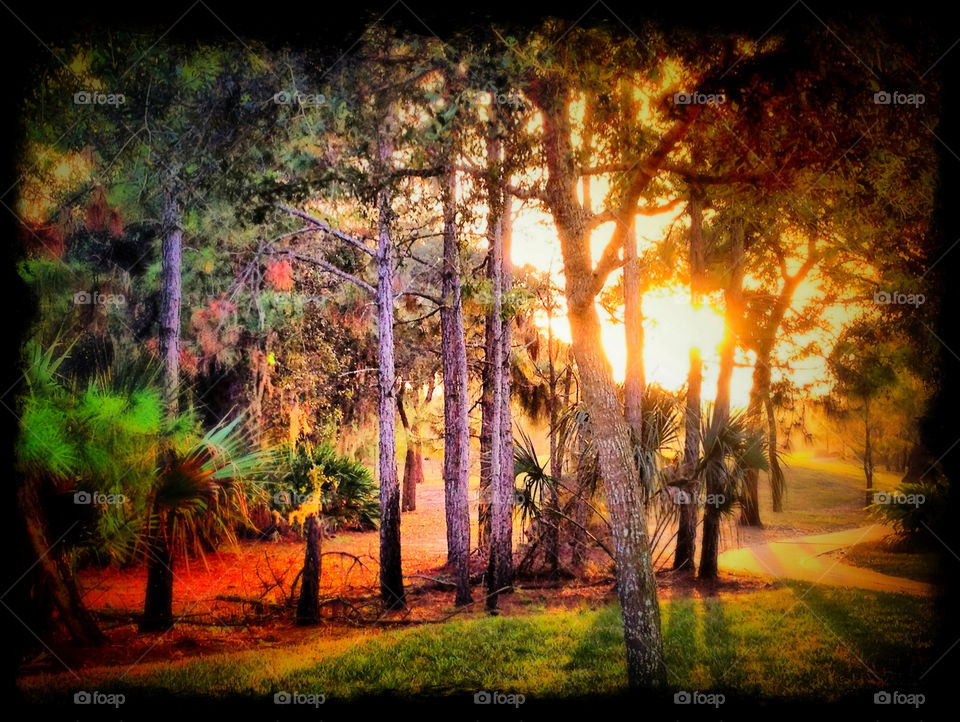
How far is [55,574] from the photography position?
4277 mm

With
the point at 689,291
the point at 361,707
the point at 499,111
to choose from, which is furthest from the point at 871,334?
the point at 361,707

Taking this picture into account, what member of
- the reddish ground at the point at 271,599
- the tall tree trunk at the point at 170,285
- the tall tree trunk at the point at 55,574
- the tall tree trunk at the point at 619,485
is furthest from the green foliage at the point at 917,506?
the tall tree trunk at the point at 170,285

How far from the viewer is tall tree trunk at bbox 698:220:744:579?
6.45 m

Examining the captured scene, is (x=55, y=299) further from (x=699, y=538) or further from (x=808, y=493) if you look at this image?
(x=808, y=493)

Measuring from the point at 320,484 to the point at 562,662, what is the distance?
2.90 metres

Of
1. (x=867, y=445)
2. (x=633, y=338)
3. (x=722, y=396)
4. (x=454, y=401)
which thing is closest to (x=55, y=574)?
(x=454, y=401)

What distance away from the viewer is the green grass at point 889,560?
6.48 m

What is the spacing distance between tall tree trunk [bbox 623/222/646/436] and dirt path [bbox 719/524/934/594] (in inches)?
111

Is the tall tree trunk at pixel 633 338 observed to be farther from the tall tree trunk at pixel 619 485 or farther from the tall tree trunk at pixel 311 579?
the tall tree trunk at pixel 311 579

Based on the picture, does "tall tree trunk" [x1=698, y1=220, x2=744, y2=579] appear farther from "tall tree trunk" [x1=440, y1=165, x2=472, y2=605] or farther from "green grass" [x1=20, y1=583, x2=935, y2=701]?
"tall tree trunk" [x1=440, y1=165, x2=472, y2=605]

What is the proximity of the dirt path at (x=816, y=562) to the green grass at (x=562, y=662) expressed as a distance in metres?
0.98

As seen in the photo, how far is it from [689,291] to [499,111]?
5.11m

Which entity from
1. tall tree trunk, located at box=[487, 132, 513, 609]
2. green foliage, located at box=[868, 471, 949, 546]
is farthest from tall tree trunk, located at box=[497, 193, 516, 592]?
green foliage, located at box=[868, 471, 949, 546]

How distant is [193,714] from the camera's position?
424 cm
